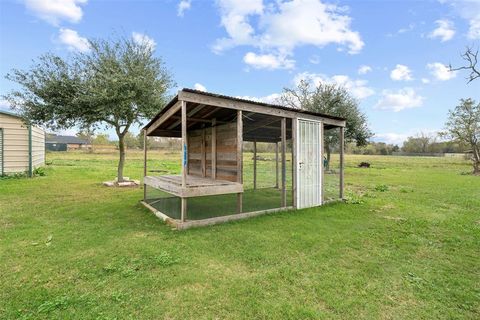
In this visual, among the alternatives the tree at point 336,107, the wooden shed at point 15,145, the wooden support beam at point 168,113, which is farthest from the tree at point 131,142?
the wooden support beam at point 168,113

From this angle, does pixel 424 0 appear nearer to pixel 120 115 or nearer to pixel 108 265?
pixel 108 265

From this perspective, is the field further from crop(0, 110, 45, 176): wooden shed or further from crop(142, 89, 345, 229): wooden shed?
crop(0, 110, 45, 176): wooden shed

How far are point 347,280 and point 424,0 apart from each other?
793cm

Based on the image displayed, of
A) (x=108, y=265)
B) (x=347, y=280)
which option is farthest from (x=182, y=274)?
(x=347, y=280)

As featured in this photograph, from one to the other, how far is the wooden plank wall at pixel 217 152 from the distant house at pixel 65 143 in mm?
51443

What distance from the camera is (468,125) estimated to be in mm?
17406

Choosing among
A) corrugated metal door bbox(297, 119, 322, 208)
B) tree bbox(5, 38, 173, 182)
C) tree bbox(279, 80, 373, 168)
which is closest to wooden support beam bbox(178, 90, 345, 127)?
corrugated metal door bbox(297, 119, 322, 208)

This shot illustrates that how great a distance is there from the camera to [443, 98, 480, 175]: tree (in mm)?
17078

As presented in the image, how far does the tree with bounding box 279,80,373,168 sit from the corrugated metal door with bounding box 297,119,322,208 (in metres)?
10.6

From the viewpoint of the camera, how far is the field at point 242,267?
215 centimetres

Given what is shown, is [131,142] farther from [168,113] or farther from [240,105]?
[240,105]

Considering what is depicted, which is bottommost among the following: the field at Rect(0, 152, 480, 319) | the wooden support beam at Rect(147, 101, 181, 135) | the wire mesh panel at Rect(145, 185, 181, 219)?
the field at Rect(0, 152, 480, 319)

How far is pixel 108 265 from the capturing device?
2920 millimetres

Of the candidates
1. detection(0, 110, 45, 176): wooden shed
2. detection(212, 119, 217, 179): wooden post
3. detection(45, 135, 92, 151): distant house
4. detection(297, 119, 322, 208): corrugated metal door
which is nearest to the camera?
detection(297, 119, 322, 208): corrugated metal door
